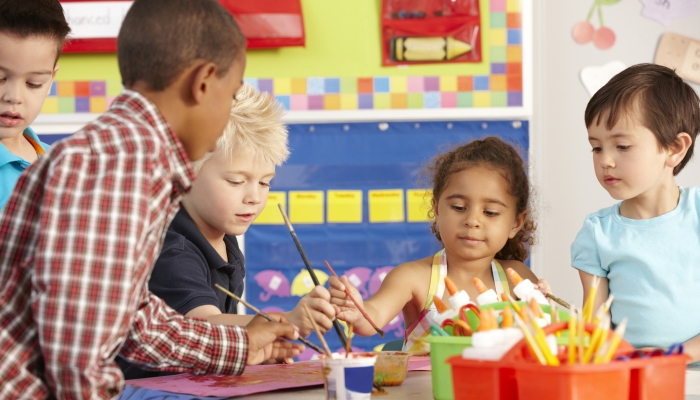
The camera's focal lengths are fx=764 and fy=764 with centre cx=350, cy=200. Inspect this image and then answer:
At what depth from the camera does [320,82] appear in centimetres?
252

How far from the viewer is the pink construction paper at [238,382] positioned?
972 millimetres

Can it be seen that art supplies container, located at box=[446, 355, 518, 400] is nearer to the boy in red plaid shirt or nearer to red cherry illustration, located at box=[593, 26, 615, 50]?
the boy in red plaid shirt

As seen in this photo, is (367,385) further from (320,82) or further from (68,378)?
(320,82)

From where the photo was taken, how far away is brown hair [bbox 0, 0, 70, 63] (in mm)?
1330

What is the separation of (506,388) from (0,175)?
1049 millimetres

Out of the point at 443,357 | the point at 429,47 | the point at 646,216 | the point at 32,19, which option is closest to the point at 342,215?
the point at 429,47

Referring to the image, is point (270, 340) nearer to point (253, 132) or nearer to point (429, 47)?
point (253, 132)

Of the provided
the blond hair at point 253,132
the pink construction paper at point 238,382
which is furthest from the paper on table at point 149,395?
the blond hair at point 253,132

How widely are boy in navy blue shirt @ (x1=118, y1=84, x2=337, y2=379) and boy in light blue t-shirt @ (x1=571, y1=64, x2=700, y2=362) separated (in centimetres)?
61

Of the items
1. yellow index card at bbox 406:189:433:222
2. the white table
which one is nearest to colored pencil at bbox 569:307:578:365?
the white table

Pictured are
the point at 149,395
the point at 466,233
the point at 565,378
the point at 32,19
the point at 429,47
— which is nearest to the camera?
the point at 565,378

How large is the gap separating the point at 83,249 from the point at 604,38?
7.19 feet

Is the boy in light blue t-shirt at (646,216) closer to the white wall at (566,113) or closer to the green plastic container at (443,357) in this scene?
the green plastic container at (443,357)

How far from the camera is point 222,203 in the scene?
4.63 ft
